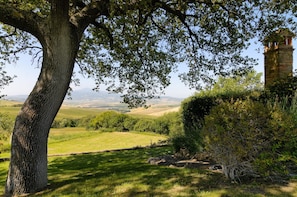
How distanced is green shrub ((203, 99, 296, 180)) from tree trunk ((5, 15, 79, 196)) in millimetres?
3141

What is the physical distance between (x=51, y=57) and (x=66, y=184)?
2613mm

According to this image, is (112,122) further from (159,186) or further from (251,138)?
(251,138)

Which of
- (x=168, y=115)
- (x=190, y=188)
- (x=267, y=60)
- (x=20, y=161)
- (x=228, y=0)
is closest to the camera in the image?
(x=190, y=188)

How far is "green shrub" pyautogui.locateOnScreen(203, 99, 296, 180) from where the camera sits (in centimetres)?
441

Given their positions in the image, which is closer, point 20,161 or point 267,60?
point 20,161

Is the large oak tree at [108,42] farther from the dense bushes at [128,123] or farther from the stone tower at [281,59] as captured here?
the dense bushes at [128,123]

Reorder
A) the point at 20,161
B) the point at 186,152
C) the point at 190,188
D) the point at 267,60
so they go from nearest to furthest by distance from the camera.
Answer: the point at 190,188 < the point at 20,161 < the point at 186,152 < the point at 267,60

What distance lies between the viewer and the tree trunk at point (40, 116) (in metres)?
5.05

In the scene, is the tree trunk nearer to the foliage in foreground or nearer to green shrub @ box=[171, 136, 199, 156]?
the foliage in foreground

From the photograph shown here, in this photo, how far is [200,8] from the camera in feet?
28.5

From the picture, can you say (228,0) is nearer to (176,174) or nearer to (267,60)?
(267,60)

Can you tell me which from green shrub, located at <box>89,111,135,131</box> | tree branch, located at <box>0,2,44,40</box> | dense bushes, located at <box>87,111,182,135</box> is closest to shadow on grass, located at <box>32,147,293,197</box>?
tree branch, located at <box>0,2,44,40</box>

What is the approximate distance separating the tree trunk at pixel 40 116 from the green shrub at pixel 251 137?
10.3ft

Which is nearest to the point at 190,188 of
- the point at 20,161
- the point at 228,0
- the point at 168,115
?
the point at 20,161
